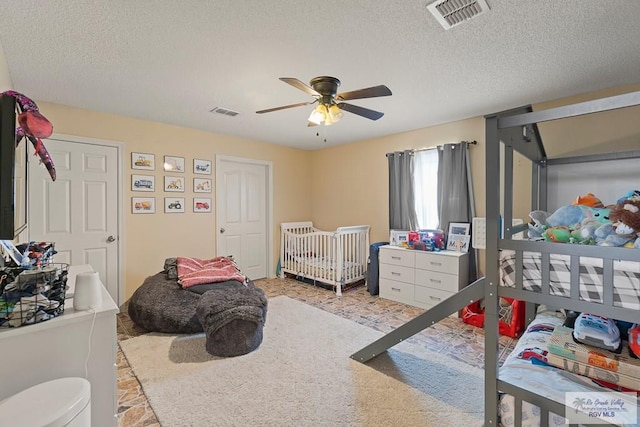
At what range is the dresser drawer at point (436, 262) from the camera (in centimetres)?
334

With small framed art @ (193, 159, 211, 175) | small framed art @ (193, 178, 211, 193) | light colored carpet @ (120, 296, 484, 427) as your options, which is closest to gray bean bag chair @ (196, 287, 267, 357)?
light colored carpet @ (120, 296, 484, 427)

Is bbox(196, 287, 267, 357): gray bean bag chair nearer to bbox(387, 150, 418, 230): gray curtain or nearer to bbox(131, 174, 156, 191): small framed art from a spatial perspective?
bbox(131, 174, 156, 191): small framed art

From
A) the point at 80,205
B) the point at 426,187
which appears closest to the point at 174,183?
the point at 80,205

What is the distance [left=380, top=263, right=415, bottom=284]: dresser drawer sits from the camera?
3.70 metres

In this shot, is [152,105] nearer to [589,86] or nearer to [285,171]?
[285,171]

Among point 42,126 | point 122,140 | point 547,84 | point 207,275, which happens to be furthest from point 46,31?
point 547,84

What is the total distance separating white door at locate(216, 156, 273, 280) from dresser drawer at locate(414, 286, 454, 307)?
8.32ft

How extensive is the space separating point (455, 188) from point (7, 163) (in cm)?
387

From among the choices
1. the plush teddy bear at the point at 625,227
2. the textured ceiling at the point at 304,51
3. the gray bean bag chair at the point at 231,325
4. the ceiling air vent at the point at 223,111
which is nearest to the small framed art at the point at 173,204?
the textured ceiling at the point at 304,51

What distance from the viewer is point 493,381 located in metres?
1.40

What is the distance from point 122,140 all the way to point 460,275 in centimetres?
436

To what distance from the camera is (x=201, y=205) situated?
13.9ft

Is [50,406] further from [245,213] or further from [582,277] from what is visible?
[245,213]

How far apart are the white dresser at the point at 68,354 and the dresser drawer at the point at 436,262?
124 inches
